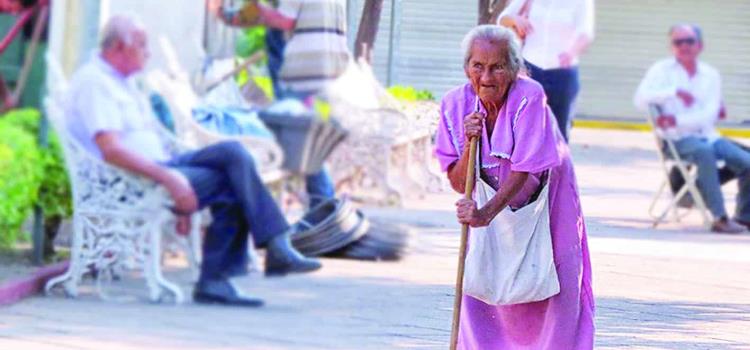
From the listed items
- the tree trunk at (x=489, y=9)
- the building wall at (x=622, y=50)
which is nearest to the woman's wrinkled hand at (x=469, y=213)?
the tree trunk at (x=489, y=9)

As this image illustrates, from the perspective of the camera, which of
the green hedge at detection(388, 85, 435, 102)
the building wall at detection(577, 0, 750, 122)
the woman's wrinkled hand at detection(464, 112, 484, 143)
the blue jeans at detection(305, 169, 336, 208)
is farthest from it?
the building wall at detection(577, 0, 750, 122)

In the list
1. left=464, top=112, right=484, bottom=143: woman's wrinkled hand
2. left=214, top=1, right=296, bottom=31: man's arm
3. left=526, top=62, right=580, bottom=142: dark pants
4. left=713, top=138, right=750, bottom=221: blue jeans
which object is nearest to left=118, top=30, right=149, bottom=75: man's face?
left=214, top=1, right=296, bottom=31: man's arm

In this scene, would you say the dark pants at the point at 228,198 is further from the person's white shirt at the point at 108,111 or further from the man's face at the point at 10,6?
the man's face at the point at 10,6

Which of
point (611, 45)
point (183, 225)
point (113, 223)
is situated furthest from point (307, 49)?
point (611, 45)

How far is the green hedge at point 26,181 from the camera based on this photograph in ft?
25.2

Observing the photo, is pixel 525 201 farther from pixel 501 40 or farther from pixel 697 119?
pixel 697 119

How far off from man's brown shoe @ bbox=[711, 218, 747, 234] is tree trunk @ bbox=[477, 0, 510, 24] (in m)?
5.34

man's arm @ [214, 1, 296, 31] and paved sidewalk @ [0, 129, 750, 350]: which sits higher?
man's arm @ [214, 1, 296, 31]

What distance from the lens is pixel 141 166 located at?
7332 millimetres

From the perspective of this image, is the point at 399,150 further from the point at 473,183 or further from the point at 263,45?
the point at 473,183

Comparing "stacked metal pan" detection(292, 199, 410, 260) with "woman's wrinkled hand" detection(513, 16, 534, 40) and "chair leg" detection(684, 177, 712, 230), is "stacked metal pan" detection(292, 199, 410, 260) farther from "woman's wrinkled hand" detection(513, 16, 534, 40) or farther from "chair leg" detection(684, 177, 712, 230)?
"chair leg" detection(684, 177, 712, 230)

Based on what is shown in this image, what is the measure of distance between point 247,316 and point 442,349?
2434 millimetres

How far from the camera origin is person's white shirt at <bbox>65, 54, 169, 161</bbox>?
7.30m

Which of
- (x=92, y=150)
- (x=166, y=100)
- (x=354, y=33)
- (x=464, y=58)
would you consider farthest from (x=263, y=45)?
(x=464, y=58)
